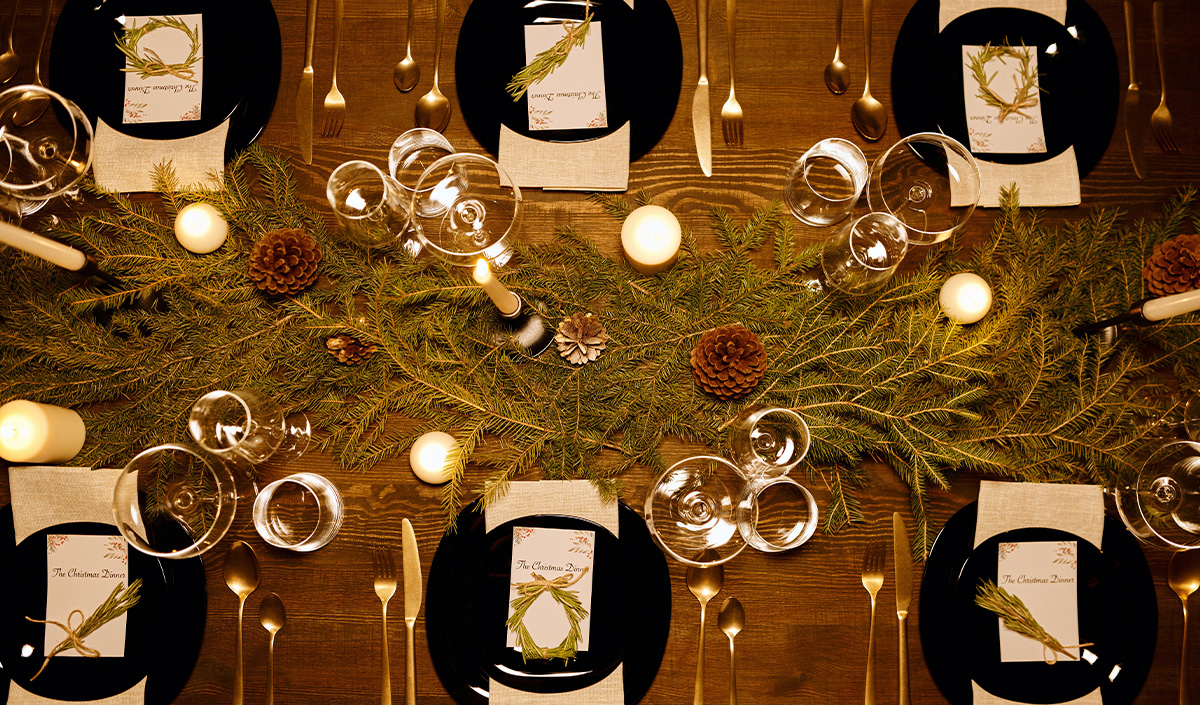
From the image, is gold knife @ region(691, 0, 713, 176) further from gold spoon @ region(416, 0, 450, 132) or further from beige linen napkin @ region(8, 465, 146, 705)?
beige linen napkin @ region(8, 465, 146, 705)

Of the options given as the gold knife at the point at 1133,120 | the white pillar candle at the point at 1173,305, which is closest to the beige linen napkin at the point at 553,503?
the white pillar candle at the point at 1173,305

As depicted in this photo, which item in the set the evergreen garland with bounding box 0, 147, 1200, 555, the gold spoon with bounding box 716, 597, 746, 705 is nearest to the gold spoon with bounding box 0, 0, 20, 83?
the evergreen garland with bounding box 0, 147, 1200, 555

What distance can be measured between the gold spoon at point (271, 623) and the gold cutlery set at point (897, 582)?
98 centimetres

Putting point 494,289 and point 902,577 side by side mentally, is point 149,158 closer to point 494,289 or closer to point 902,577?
point 494,289

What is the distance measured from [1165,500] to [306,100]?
162 centimetres

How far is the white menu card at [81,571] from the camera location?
1.08 meters

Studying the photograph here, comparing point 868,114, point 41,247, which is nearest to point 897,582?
point 868,114

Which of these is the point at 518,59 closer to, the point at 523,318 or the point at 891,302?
the point at 523,318

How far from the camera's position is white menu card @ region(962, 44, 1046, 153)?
3.76 ft

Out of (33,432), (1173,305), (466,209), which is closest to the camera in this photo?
(1173,305)

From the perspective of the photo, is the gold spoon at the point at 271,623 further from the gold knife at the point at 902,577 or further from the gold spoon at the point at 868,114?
the gold spoon at the point at 868,114

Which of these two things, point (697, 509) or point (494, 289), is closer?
point (494, 289)

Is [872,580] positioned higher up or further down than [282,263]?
further down

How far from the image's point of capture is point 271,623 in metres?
1.07
